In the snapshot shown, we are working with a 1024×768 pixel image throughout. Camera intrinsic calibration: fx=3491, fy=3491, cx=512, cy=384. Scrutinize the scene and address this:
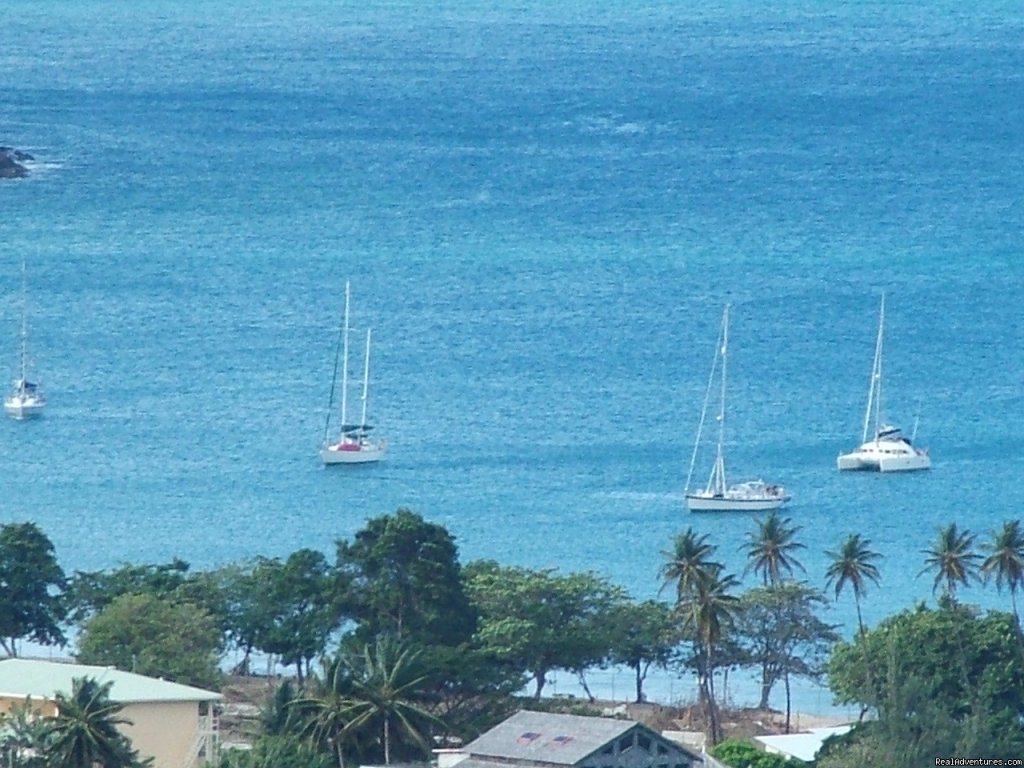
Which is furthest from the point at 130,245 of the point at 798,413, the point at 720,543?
the point at 720,543

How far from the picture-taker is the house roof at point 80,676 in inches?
2416

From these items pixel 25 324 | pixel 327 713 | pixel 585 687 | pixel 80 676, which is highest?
pixel 25 324

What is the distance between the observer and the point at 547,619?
7181cm

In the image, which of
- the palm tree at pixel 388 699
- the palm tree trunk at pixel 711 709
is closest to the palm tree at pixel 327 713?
the palm tree at pixel 388 699

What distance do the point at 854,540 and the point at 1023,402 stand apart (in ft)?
181

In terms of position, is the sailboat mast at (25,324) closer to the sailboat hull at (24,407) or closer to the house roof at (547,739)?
the sailboat hull at (24,407)

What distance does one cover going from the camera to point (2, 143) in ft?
645

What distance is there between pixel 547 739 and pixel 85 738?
807 cm

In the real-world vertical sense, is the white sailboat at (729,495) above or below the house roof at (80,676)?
above

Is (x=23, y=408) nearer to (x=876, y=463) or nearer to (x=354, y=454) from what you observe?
(x=354, y=454)

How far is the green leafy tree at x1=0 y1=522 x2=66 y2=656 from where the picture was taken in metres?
73.8

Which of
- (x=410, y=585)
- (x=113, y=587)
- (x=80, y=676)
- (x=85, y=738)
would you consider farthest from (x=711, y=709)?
(x=85, y=738)

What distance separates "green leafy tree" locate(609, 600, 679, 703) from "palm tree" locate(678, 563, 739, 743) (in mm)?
1396

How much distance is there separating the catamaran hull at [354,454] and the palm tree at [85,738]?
181 feet
